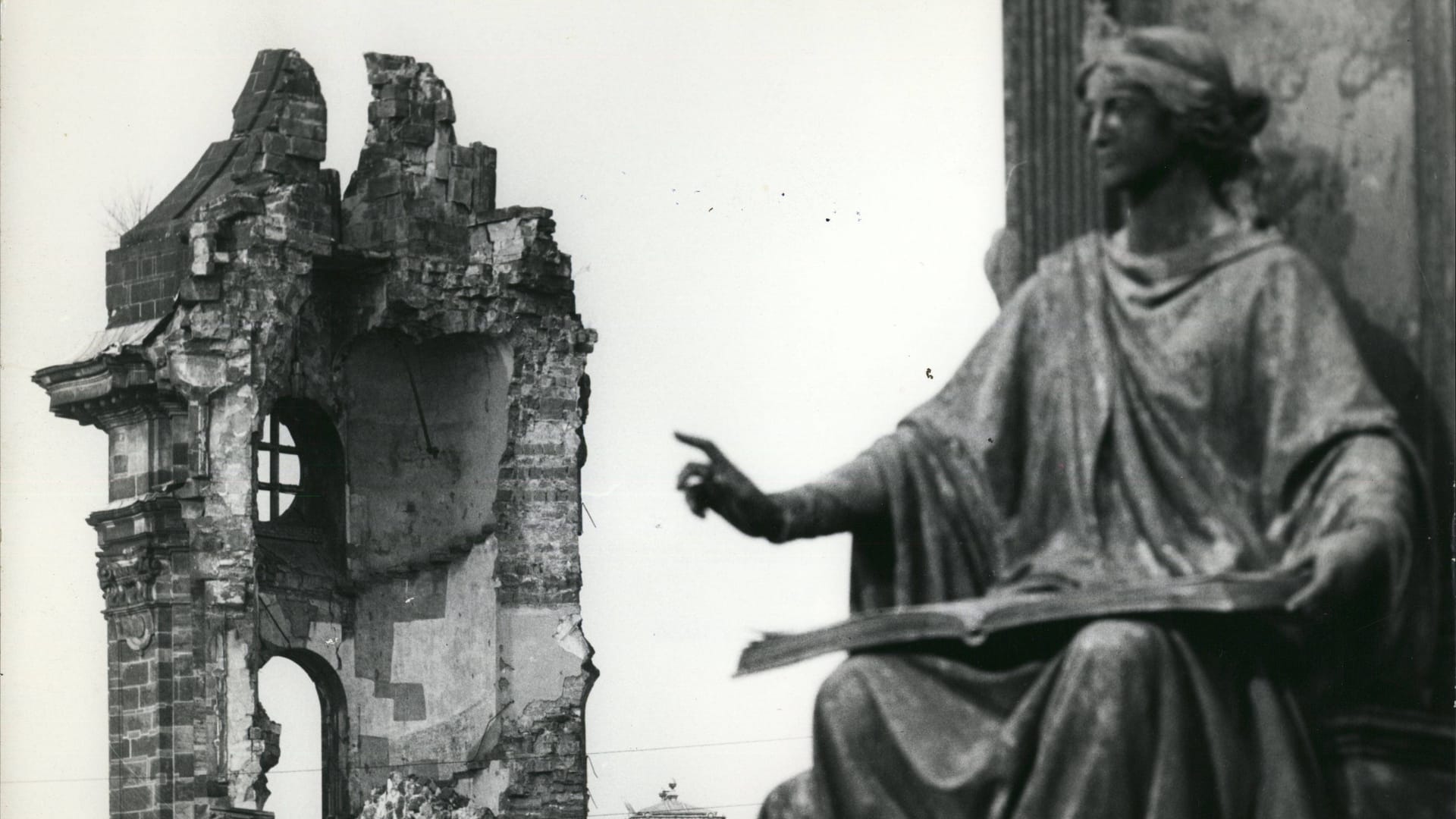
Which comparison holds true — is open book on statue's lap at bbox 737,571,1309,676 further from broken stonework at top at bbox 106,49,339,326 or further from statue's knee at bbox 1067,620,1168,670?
broken stonework at top at bbox 106,49,339,326

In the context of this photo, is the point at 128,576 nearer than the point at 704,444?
No

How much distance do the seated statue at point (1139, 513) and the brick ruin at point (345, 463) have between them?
2789 centimetres

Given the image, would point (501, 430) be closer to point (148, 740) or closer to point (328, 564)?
point (328, 564)

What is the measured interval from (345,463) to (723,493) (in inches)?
1224

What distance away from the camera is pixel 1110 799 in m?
5.91

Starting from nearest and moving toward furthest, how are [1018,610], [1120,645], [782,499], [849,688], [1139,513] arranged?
[1120,645], [1018,610], [849,688], [1139,513], [782,499]

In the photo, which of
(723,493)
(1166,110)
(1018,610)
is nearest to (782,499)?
(723,493)

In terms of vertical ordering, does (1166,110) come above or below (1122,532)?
above

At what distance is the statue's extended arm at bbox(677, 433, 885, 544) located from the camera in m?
6.38

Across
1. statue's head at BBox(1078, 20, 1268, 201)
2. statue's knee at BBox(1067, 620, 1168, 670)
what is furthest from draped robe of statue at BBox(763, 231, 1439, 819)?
statue's head at BBox(1078, 20, 1268, 201)

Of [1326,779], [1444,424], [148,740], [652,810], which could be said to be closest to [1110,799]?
[1326,779]

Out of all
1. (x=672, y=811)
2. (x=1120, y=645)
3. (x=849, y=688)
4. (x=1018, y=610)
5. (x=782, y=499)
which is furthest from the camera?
(x=672, y=811)

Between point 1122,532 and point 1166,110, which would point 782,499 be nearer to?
point 1122,532

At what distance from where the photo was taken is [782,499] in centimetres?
648
